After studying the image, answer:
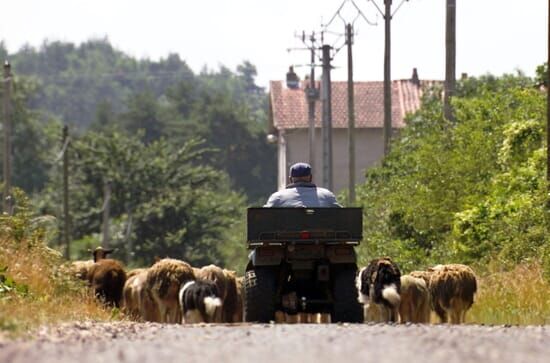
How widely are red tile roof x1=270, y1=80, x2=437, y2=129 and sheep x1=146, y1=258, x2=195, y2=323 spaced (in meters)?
77.0

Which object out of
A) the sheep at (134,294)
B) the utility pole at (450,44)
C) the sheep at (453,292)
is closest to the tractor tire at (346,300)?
the sheep at (453,292)

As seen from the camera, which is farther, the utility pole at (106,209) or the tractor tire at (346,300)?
the utility pole at (106,209)

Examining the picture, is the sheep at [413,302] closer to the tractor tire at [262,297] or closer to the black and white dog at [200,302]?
the black and white dog at [200,302]

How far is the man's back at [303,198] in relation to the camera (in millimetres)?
23109

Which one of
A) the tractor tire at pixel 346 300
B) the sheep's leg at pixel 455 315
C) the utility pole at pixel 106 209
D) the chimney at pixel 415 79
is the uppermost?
the chimney at pixel 415 79

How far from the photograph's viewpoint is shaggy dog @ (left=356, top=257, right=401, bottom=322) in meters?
25.1

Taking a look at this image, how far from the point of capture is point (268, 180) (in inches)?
6038

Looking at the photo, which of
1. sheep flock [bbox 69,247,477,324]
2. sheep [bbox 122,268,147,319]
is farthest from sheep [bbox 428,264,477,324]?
sheep [bbox 122,268,147,319]

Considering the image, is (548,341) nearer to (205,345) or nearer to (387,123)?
(205,345)

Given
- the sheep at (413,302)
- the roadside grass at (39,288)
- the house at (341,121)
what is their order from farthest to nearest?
the house at (341,121) → the sheep at (413,302) → the roadside grass at (39,288)

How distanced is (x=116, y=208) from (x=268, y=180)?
65677 millimetres

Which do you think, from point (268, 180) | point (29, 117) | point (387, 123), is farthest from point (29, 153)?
point (387, 123)

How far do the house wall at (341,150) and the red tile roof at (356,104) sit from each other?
0.62m

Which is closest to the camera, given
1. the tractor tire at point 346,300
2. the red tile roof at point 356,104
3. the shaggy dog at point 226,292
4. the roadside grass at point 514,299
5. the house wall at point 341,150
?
the tractor tire at point 346,300
